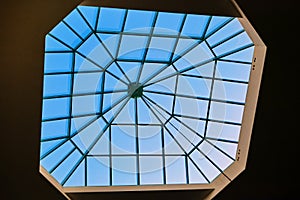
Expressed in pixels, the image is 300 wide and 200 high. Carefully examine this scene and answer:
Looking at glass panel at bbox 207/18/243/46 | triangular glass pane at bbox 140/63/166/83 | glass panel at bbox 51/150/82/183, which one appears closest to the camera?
glass panel at bbox 207/18/243/46

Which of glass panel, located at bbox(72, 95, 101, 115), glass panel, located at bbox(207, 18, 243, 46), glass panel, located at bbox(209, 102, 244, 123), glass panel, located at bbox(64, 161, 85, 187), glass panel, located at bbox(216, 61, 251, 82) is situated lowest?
glass panel, located at bbox(64, 161, 85, 187)

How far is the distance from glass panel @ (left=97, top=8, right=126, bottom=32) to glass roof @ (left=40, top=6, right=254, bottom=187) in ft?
0.14

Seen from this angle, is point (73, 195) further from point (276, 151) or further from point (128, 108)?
point (276, 151)

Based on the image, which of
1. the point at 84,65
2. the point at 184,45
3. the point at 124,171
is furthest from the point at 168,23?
the point at 124,171

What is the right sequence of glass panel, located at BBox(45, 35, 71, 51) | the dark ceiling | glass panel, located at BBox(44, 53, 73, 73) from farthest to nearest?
glass panel, located at BBox(44, 53, 73, 73)
glass panel, located at BBox(45, 35, 71, 51)
the dark ceiling

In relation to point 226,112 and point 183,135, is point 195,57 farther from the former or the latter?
point 183,135

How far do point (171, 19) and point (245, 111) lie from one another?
5.11 m

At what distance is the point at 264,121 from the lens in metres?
17.6

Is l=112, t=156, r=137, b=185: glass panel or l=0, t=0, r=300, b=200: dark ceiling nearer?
l=0, t=0, r=300, b=200: dark ceiling

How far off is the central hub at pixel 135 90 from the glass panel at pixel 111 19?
10.5 ft

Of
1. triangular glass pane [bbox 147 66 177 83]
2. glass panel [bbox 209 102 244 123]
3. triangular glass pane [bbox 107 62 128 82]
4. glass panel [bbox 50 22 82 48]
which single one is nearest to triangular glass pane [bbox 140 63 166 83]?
triangular glass pane [bbox 147 66 177 83]

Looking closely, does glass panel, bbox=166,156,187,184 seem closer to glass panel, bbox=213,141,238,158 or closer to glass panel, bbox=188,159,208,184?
glass panel, bbox=188,159,208,184

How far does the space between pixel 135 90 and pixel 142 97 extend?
58 cm

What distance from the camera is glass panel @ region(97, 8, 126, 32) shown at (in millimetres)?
17172
